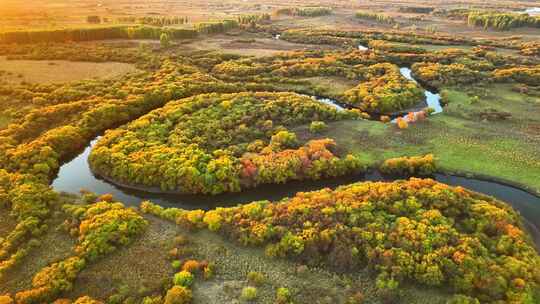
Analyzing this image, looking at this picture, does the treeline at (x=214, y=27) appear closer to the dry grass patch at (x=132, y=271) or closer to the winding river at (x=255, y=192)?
Result: the winding river at (x=255, y=192)

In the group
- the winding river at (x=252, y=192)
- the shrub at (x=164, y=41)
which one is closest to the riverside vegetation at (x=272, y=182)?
the winding river at (x=252, y=192)

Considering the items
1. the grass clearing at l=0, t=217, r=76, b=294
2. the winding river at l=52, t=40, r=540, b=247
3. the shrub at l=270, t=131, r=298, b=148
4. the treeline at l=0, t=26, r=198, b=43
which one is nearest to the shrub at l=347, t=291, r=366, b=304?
the winding river at l=52, t=40, r=540, b=247

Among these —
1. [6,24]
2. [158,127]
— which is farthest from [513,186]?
[6,24]

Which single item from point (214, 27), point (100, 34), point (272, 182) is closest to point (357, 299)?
point (272, 182)

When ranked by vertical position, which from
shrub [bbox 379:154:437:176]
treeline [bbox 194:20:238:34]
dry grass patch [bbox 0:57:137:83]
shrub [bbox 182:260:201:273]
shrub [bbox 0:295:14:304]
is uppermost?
treeline [bbox 194:20:238:34]

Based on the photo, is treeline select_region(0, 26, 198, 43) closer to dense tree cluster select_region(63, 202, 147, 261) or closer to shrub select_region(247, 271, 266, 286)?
dense tree cluster select_region(63, 202, 147, 261)

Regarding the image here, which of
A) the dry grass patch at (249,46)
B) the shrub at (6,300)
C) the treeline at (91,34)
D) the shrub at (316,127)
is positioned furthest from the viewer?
the treeline at (91,34)

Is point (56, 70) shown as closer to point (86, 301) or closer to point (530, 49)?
point (86, 301)
